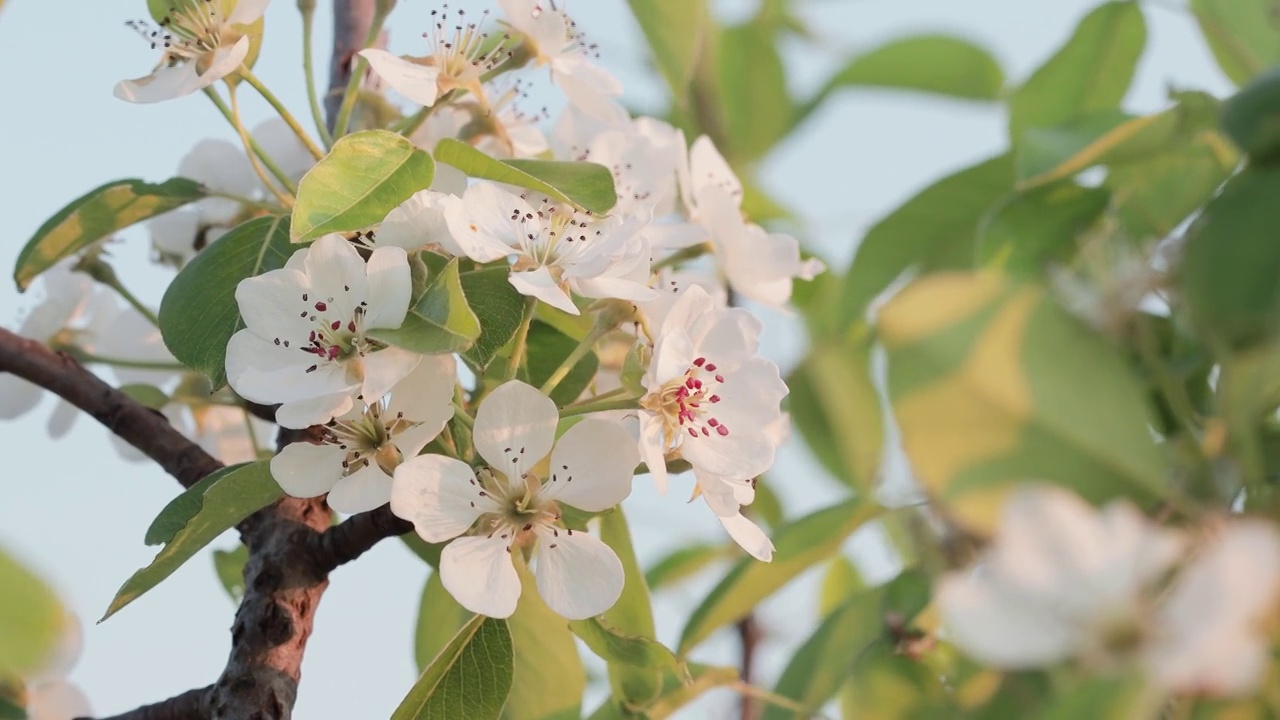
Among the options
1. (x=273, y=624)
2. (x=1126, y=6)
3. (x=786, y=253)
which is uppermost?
(x=1126, y=6)

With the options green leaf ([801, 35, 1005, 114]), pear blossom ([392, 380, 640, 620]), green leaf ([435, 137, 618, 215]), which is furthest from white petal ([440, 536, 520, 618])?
green leaf ([801, 35, 1005, 114])

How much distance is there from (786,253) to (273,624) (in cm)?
50

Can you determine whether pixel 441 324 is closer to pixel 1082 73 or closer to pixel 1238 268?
pixel 1238 268

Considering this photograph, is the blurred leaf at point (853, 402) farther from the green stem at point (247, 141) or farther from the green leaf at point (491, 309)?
the green stem at point (247, 141)

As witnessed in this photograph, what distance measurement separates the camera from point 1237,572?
1.30ft

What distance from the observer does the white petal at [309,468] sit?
2.72 feet

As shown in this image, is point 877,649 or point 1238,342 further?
point 877,649

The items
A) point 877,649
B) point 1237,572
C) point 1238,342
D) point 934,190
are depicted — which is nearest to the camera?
point 1237,572

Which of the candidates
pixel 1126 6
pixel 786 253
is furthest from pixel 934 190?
pixel 1126 6

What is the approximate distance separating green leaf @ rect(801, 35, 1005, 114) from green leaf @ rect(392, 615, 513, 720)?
36.3 inches

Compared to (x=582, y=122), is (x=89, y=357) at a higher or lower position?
lower

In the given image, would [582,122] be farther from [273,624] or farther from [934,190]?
[273,624]

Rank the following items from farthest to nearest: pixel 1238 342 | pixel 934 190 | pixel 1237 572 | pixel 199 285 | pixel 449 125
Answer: pixel 449 125 → pixel 934 190 → pixel 199 285 → pixel 1238 342 → pixel 1237 572

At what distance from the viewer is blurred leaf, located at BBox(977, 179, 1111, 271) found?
85 cm
